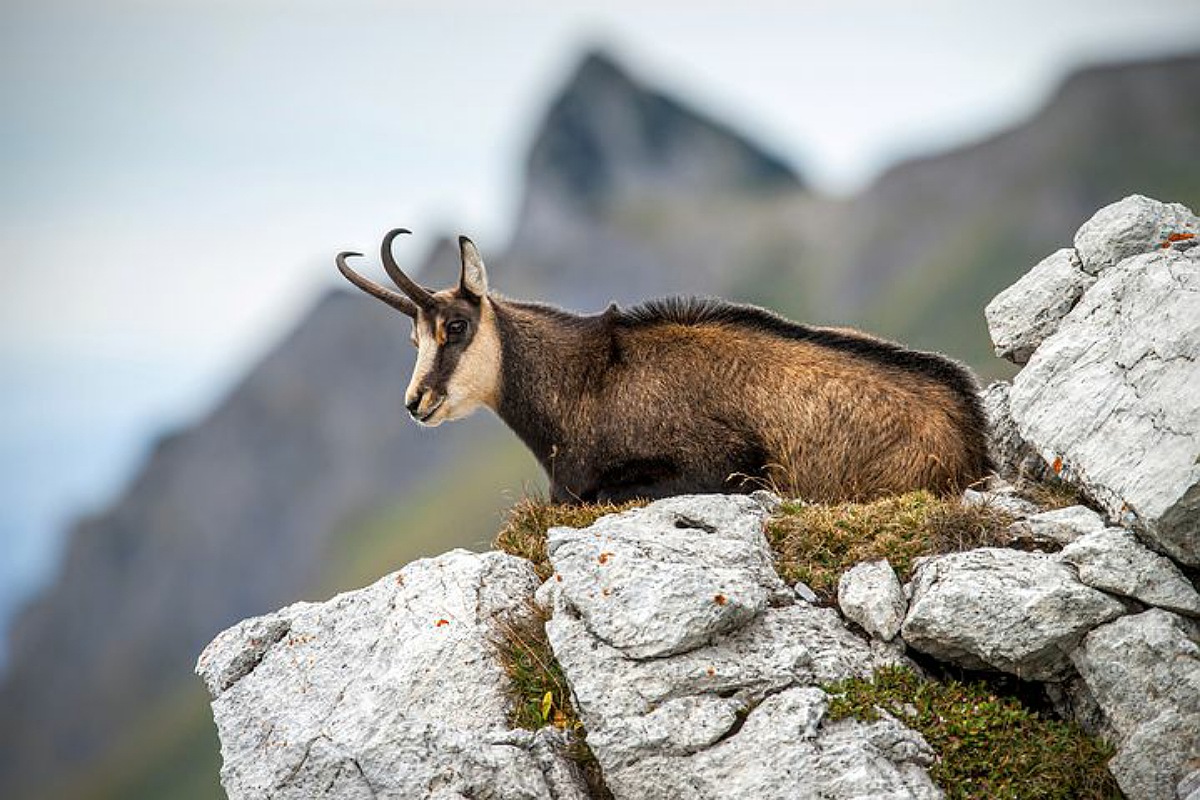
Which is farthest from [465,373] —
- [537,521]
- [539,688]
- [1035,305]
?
[1035,305]

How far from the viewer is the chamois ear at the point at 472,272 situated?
1723 centimetres

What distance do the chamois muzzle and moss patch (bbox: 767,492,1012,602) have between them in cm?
521

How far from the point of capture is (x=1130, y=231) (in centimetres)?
1589

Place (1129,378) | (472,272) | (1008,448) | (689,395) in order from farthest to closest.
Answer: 1. (472,272)
2. (1008,448)
3. (689,395)
4. (1129,378)

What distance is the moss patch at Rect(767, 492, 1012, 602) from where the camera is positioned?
46.6 feet

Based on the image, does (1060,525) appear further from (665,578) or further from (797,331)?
(797,331)

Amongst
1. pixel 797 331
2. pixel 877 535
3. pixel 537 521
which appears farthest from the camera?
pixel 797 331

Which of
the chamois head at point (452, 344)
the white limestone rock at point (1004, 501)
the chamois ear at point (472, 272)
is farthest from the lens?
the chamois head at point (452, 344)

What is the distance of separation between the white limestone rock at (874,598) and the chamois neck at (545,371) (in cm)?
480

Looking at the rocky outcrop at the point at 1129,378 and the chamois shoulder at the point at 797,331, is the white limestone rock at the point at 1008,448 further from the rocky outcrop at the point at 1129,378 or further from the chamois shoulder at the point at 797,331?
the rocky outcrop at the point at 1129,378

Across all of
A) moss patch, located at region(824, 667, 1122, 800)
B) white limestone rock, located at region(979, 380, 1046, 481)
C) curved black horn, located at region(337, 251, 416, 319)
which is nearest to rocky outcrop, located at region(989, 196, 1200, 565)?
white limestone rock, located at region(979, 380, 1046, 481)

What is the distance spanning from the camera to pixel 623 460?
17.0m

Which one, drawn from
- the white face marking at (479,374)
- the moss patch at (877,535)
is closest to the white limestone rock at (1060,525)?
the moss patch at (877,535)

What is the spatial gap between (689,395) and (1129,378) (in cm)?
503
